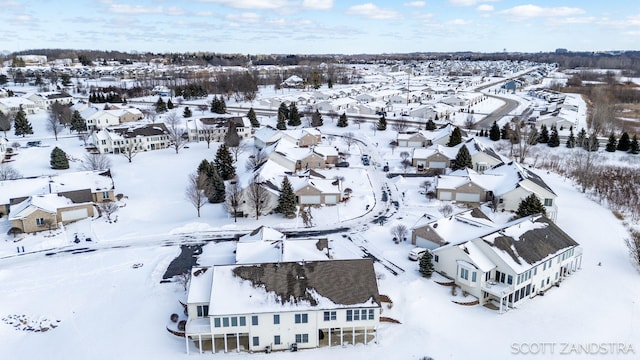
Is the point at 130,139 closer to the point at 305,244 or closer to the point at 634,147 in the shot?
the point at 305,244

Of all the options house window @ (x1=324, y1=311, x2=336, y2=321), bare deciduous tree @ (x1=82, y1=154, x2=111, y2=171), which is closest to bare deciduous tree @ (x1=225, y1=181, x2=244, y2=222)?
house window @ (x1=324, y1=311, x2=336, y2=321)

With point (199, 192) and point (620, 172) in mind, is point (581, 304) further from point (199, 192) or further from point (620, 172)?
point (620, 172)

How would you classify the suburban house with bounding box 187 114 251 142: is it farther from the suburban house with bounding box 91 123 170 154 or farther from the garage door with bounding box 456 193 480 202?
the garage door with bounding box 456 193 480 202

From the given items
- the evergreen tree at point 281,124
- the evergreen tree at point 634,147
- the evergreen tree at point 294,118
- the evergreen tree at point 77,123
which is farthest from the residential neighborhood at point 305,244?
the evergreen tree at point 294,118

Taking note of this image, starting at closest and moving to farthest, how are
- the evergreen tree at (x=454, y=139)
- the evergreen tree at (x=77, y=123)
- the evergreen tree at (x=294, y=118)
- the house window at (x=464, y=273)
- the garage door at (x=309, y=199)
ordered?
the house window at (x=464, y=273) → the garage door at (x=309, y=199) → the evergreen tree at (x=454, y=139) → the evergreen tree at (x=77, y=123) → the evergreen tree at (x=294, y=118)

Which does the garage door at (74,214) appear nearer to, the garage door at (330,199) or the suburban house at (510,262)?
the garage door at (330,199)
